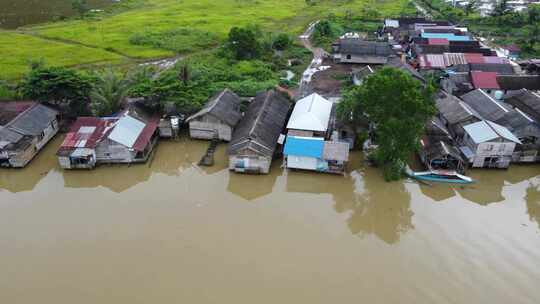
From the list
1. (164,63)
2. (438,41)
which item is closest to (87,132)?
(164,63)

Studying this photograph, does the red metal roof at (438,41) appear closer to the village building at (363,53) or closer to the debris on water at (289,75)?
the village building at (363,53)

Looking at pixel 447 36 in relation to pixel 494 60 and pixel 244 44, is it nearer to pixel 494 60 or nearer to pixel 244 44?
pixel 494 60

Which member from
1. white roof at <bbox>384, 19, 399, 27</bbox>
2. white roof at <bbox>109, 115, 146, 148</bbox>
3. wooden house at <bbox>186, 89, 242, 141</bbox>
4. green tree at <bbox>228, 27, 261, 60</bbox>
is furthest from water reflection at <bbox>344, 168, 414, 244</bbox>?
white roof at <bbox>384, 19, 399, 27</bbox>

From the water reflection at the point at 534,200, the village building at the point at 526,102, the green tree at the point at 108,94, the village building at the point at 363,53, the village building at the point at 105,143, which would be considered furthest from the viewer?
the village building at the point at 363,53

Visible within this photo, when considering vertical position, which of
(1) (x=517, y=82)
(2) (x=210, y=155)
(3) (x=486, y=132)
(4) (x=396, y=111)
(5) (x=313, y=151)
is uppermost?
(4) (x=396, y=111)

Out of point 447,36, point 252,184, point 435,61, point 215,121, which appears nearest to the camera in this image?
point 252,184

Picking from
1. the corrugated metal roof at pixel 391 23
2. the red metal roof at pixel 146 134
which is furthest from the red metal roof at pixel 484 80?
the corrugated metal roof at pixel 391 23

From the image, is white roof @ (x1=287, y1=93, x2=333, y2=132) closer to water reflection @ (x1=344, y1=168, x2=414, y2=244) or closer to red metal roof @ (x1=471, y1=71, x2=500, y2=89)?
water reflection @ (x1=344, y1=168, x2=414, y2=244)
